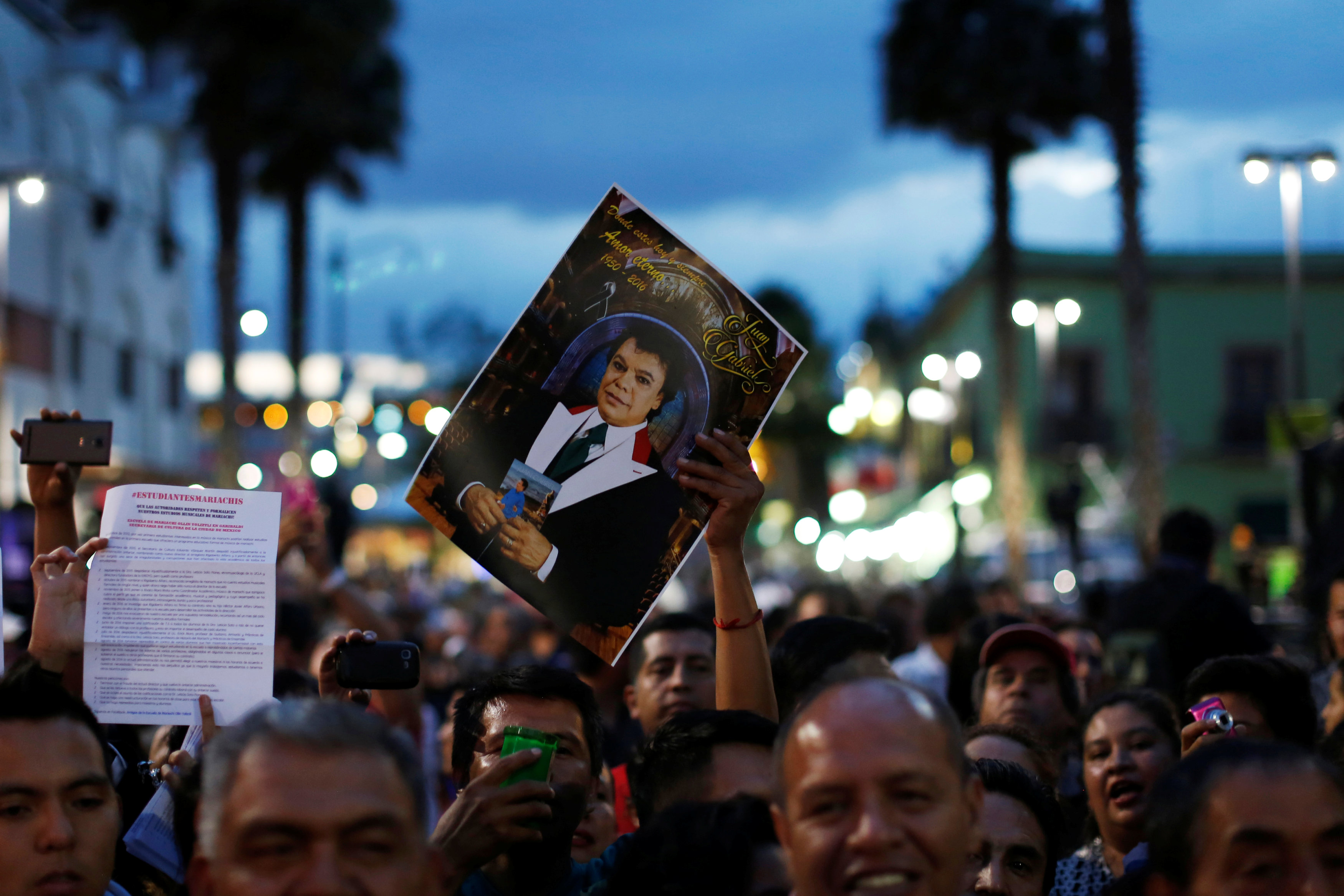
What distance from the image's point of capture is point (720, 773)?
376 cm

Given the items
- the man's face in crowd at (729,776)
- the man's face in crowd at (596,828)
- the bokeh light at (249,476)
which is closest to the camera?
the man's face in crowd at (729,776)

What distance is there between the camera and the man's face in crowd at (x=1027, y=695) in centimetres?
590

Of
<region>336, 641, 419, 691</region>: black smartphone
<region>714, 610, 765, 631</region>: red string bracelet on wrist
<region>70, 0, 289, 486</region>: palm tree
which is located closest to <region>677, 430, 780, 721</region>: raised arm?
<region>714, 610, 765, 631</region>: red string bracelet on wrist

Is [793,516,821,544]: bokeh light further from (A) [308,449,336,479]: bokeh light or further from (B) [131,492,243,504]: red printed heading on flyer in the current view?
(B) [131,492,243,504]: red printed heading on flyer

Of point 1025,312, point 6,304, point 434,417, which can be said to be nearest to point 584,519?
Answer: point 434,417

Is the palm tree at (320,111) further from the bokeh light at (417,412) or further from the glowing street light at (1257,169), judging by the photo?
the glowing street light at (1257,169)

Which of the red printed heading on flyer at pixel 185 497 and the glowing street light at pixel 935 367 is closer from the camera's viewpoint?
the red printed heading on flyer at pixel 185 497

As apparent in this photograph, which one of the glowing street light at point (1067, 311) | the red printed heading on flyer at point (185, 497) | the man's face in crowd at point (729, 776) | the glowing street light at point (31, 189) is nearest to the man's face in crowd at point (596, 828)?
the man's face in crowd at point (729, 776)

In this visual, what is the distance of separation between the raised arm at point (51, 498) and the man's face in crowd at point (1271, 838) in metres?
3.19

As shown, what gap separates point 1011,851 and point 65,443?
2871 millimetres

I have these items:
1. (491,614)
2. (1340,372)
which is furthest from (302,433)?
(1340,372)

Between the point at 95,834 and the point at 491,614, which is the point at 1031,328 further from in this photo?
the point at 95,834

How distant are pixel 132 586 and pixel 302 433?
23341mm

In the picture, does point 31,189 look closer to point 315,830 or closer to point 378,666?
point 378,666
